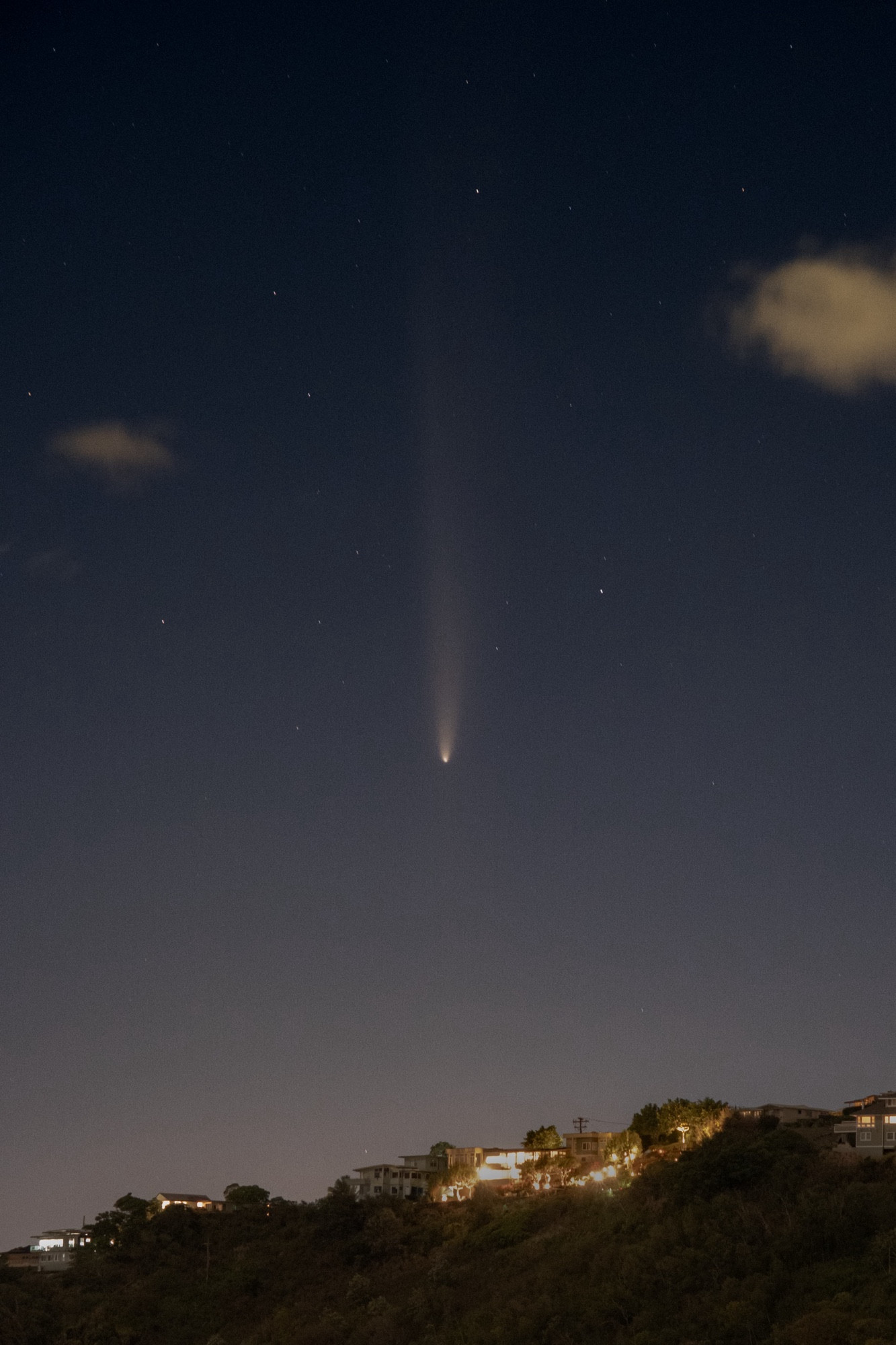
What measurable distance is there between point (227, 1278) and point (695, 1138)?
34820mm

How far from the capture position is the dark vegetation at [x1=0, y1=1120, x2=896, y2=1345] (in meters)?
58.6

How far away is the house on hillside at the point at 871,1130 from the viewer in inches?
3361

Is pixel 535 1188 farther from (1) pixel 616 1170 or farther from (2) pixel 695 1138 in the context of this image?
(2) pixel 695 1138

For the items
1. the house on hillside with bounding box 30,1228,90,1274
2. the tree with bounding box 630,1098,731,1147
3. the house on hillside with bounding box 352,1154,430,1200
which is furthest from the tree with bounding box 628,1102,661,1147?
the house on hillside with bounding box 30,1228,90,1274

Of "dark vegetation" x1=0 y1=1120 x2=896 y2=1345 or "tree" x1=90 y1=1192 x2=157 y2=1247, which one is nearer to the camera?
"dark vegetation" x1=0 y1=1120 x2=896 y2=1345

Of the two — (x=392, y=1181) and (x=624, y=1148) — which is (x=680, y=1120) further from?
(x=392, y=1181)

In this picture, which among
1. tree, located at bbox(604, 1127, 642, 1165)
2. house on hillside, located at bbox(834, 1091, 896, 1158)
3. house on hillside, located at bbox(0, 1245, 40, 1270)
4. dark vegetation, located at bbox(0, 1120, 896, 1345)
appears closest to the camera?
dark vegetation, located at bbox(0, 1120, 896, 1345)

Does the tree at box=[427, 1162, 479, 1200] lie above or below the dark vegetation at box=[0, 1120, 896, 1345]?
above

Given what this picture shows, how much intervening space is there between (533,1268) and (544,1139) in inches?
1612

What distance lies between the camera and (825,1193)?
68.4 meters

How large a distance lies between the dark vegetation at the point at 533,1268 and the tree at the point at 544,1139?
1408 cm

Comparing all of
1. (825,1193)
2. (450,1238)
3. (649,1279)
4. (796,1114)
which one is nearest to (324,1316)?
(450,1238)

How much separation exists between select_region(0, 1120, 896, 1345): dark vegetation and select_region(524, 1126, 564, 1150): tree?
14.1 meters

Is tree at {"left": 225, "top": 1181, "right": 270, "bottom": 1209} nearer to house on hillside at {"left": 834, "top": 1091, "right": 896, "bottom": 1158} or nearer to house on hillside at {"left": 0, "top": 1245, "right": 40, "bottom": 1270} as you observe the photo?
house on hillside at {"left": 0, "top": 1245, "right": 40, "bottom": 1270}
